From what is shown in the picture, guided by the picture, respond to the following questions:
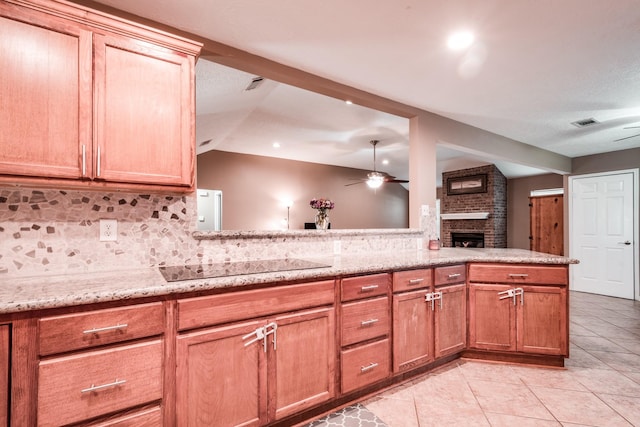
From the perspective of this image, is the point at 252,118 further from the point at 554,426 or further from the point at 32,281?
the point at 554,426

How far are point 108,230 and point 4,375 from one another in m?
0.83

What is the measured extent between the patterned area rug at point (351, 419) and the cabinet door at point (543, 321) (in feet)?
4.77

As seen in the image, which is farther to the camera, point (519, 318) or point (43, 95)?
point (519, 318)

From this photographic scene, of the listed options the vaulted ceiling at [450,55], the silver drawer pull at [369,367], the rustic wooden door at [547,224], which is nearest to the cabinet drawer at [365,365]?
the silver drawer pull at [369,367]

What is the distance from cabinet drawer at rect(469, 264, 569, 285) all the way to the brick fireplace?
16.4ft

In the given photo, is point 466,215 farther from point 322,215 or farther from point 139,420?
point 139,420

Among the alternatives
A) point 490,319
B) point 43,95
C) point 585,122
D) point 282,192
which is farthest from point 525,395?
point 282,192

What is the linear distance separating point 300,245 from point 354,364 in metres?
0.95

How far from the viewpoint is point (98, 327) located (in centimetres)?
122

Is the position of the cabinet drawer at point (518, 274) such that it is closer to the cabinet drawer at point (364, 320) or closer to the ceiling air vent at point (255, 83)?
the cabinet drawer at point (364, 320)

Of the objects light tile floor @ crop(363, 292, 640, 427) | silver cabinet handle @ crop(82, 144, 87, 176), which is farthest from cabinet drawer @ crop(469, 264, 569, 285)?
silver cabinet handle @ crop(82, 144, 87, 176)

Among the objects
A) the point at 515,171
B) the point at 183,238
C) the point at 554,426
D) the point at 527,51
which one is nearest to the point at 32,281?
the point at 183,238

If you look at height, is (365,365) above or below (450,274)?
below

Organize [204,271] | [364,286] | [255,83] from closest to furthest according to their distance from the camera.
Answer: [204,271] < [364,286] < [255,83]
